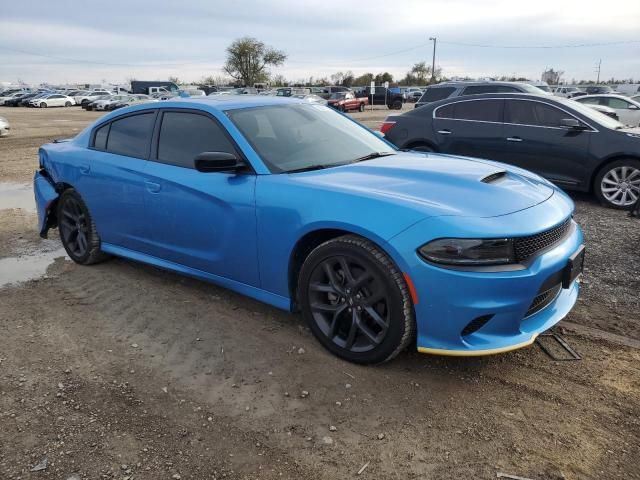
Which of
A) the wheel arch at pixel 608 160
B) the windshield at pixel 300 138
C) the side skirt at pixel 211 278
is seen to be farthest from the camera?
the wheel arch at pixel 608 160

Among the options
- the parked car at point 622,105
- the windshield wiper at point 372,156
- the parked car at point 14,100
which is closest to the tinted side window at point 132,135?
the windshield wiper at point 372,156

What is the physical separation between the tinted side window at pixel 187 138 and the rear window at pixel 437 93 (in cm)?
1005

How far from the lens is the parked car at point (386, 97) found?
42.7m

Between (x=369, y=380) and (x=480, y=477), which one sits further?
(x=369, y=380)

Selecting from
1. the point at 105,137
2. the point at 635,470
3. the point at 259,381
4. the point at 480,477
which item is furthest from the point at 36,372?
the point at 635,470

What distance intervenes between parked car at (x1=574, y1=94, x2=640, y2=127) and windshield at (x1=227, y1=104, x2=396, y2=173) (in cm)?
1270

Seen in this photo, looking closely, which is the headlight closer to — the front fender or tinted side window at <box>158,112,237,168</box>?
tinted side window at <box>158,112,237,168</box>

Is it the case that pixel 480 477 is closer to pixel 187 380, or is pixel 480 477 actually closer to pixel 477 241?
pixel 477 241

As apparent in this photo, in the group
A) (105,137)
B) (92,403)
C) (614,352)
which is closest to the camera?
(92,403)

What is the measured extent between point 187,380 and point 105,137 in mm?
2657

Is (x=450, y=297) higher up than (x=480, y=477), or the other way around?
(x=450, y=297)

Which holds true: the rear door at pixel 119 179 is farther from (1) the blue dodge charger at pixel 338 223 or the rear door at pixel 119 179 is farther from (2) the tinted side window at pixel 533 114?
(2) the tinted side window at pixel 533 114

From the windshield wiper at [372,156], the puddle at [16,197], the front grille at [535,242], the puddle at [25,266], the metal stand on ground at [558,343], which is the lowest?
the puddle at [25,266]

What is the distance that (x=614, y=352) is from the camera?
128 inches
